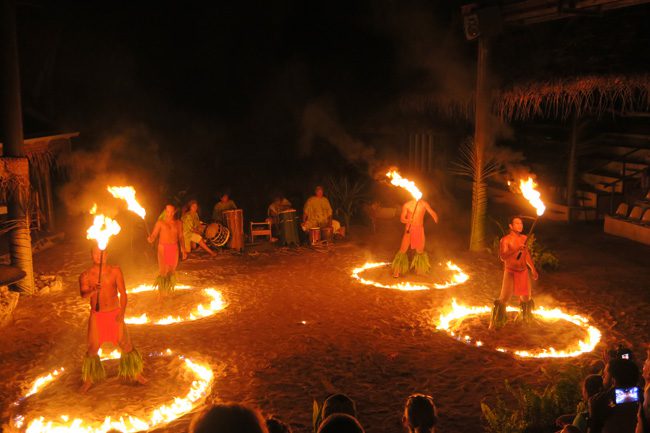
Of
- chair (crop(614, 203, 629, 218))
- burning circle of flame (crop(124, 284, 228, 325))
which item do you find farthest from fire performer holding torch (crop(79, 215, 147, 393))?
chair (crop(614, 203, 629, 218))

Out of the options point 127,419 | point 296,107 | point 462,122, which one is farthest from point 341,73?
point 127,419

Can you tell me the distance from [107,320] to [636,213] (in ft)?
39.6

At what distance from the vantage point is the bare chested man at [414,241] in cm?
1145

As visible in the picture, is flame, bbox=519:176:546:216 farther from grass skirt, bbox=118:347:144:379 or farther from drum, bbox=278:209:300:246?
drum, bbox=278:209:300:246

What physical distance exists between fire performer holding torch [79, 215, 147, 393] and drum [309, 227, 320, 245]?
24.4ft

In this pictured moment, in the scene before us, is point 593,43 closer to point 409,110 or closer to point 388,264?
point 409,110

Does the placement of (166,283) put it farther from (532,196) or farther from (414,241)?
(532,196)

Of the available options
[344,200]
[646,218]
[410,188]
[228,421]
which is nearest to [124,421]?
[228,421]

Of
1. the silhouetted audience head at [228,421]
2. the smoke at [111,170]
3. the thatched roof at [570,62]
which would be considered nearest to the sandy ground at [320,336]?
the thatched roof at [570,62]

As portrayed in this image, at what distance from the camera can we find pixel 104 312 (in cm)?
695

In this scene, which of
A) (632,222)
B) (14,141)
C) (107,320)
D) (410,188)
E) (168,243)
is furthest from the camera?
(632,222)

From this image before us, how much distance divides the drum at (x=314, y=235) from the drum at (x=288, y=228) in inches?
12.1

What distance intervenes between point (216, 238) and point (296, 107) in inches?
399

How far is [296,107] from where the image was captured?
22.9 metres
